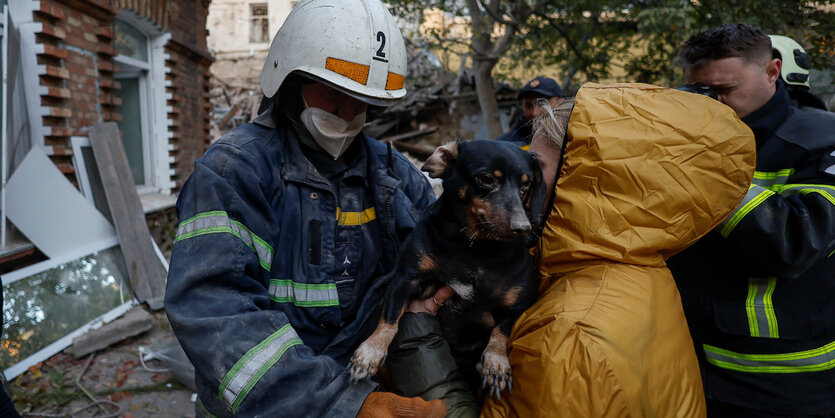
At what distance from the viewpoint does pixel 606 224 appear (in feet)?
5.50

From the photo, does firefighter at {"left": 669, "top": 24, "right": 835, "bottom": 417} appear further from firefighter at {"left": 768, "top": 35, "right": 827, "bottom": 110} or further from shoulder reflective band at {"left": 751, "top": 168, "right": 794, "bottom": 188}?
firefighter at {"left": 768, "top": 35, "right": 827, "bottom": 110}

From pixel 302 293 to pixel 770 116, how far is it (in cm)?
209

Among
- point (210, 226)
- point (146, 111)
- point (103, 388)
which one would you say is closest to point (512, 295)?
point (210, 226)

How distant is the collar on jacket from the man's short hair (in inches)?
7.4

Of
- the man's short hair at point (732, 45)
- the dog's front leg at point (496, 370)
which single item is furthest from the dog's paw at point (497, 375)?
the man's short hair at point (732, 45)

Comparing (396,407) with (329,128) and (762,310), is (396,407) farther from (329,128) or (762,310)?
(762,310)

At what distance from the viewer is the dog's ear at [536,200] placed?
2.02m

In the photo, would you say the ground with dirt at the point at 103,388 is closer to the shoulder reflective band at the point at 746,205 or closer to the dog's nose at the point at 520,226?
the dog's nose at the point at 520,226

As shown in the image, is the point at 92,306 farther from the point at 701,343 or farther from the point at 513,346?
Answer: the point at 701,343

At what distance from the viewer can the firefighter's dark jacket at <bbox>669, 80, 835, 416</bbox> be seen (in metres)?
1.86

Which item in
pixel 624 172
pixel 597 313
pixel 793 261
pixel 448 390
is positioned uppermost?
pixel 624 172

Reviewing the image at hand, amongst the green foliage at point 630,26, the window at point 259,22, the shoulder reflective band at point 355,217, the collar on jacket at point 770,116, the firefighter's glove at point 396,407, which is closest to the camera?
the firefighter's glove at point 396,407

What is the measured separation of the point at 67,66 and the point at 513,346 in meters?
6.56

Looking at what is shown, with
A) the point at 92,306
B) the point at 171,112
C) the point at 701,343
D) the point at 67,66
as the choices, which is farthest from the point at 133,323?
the point at 701,343
